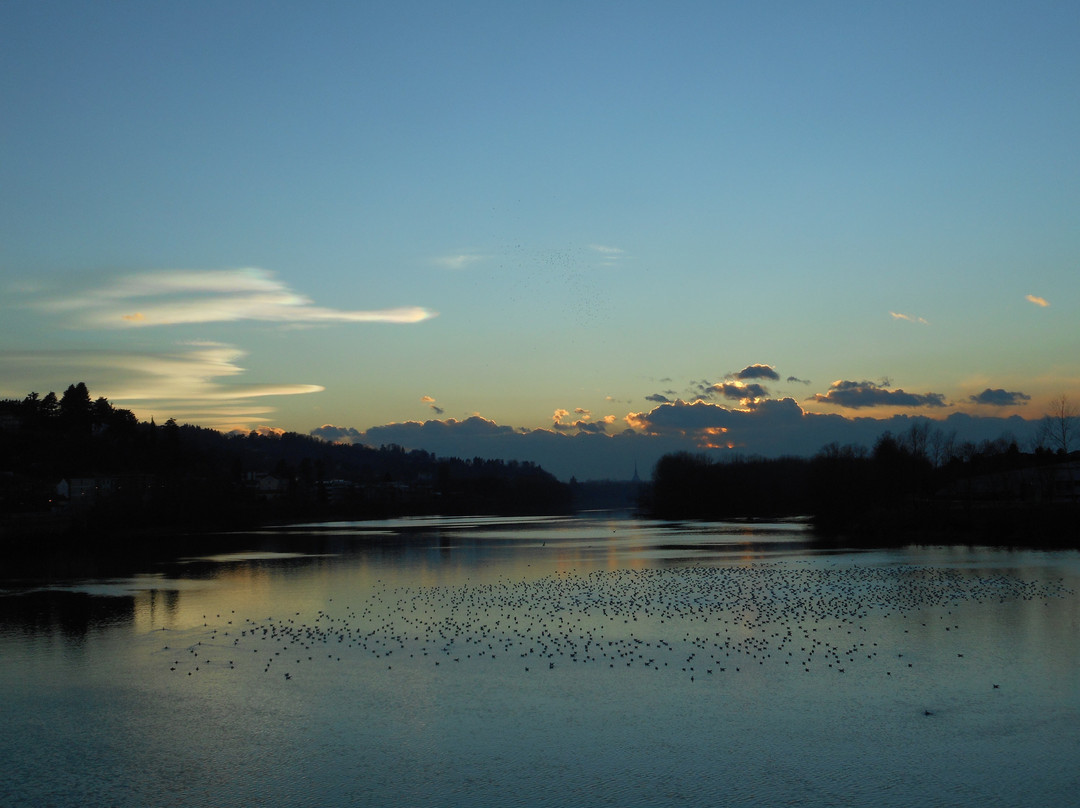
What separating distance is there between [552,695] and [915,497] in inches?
3301

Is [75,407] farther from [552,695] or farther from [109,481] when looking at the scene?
[552,695]

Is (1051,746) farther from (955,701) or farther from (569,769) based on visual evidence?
(569,769)

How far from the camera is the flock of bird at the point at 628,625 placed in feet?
69.3

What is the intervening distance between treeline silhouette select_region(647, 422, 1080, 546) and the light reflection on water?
3236 centimetres

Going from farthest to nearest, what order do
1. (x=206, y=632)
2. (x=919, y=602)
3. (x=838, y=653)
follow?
(x=919, y=602) → (x=206, y=632) → (x=838, y=653)

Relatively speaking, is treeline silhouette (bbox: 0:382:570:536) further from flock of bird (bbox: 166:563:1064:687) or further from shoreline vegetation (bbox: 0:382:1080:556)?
flock of bird (bbox: 166:563:1064:687)

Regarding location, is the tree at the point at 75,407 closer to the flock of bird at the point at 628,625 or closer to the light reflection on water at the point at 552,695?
the light reflection on water at the point at 552,695

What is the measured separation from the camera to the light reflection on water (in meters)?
12.7

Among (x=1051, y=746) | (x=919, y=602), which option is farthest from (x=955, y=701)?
(x=919, y=602)

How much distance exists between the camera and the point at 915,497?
299ft

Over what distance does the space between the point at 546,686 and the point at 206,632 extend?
12.7 meters

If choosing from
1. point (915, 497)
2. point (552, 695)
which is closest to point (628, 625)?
point (552, 695)

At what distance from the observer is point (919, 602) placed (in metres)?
29.2

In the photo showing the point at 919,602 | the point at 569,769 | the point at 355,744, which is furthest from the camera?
the point at 919,602
